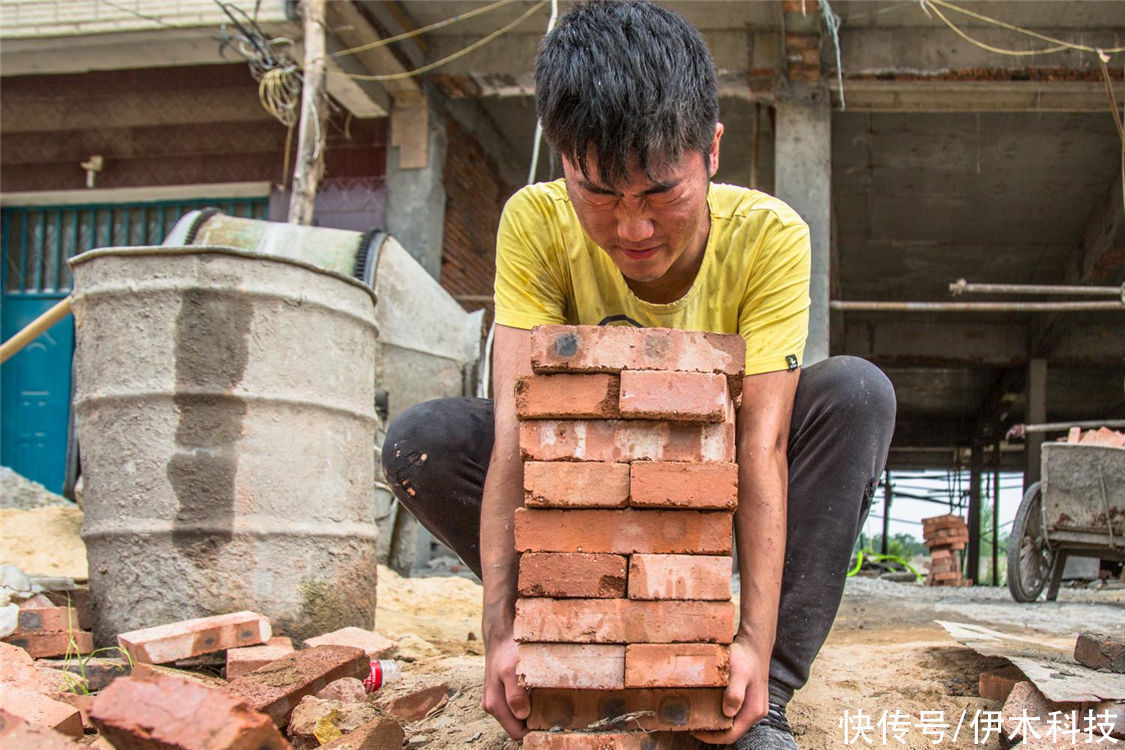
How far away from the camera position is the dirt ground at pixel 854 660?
2023mm

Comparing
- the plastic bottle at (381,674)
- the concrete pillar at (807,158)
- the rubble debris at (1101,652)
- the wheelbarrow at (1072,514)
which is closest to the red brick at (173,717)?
the plastic bottle at (381,674)

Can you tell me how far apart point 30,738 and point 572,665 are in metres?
0.76

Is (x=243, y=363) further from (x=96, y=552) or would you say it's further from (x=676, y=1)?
(x=676, y=1)

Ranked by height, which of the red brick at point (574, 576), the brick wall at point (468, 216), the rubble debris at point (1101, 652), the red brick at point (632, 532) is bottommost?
the rubble debris at point (1101, 652)

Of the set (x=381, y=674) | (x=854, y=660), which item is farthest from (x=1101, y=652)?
(x=381, y=674)

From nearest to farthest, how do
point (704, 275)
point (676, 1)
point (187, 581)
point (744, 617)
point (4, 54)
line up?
1. point (744, 617)
2. point (704, 275)
3. point (187, 581)
4. point (676, 1)
5. point (4, 54)

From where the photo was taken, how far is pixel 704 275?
2.00 m

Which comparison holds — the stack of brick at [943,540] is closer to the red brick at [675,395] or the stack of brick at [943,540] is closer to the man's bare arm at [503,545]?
the man's bare arm at [503,545]

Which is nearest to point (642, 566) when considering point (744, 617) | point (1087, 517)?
point (744, 617)

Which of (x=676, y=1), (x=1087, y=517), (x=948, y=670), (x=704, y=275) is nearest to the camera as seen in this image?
(x=704, y=275)

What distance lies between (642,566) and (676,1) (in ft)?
18.1

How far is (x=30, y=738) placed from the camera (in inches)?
49.1

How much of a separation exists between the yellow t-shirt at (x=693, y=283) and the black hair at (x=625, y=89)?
27 cm

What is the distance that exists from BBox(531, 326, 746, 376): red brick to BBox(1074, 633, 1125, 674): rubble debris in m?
1.36
